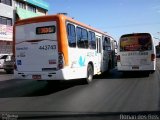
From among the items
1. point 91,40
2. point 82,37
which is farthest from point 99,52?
point 82,37

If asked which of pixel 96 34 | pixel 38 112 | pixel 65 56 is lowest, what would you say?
pixel 38 112

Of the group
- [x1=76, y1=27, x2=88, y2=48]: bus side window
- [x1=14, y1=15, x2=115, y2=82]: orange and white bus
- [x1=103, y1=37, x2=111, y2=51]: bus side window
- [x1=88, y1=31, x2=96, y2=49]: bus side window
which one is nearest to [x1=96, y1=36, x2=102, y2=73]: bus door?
[x1=88, y1=31, x2=96, y2=49]: bus side window

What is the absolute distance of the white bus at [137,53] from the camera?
1795 cm

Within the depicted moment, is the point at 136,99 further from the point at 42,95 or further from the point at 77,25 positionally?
the point at 77,25

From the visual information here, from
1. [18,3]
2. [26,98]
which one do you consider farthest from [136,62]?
[18,3]

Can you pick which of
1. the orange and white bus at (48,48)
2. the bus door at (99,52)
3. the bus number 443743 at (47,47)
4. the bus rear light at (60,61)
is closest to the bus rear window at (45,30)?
the orange and white bus at (48,48)

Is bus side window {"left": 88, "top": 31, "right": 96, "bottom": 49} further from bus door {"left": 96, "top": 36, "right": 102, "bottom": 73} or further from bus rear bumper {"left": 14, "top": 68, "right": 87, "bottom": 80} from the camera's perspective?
bus rear bumper {"left": 14, "top": 68, "right": 87, "bottom": 80}

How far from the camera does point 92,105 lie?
962 cm

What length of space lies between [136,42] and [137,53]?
0.65 metres

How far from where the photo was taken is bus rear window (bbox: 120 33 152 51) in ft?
59.6

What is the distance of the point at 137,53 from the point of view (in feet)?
59.5

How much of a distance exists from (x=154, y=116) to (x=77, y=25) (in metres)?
6.88

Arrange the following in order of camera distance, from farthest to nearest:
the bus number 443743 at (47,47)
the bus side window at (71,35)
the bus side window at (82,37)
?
the bus side window at (82,37)
the bus side window at (71,35)
the bus number 443743 at (47,47)

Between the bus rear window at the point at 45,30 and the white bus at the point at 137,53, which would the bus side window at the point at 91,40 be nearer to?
the white bus at the point at 137,53
